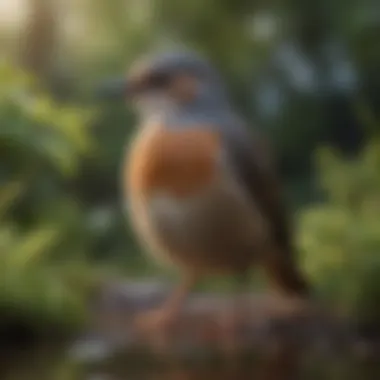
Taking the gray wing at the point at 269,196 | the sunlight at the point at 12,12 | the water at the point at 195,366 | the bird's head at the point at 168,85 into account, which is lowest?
the water at the point at 195,366

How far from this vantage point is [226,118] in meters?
1.42

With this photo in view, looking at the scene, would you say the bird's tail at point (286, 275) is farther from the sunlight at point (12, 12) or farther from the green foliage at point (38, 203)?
the sunlight at point (12, 12)

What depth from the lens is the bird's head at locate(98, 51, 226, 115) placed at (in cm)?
140

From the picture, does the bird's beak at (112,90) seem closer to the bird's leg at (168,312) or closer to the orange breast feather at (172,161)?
the orange breast feather at (172,161)

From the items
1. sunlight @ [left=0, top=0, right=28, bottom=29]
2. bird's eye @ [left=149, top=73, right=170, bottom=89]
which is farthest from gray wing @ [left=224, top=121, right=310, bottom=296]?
sunlight @ [left=0, top=0, right=28, bottom=29]

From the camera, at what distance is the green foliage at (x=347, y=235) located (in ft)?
4.59

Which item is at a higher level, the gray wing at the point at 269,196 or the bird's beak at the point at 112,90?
the bird's beak at the point at 112,90

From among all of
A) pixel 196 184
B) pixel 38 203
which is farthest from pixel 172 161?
pixel 38 203

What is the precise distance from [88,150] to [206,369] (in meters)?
0.34

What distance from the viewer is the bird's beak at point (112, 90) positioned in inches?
55.8

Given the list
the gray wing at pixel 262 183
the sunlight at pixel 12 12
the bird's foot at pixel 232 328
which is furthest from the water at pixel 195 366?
the sunlight at pixel 12 12

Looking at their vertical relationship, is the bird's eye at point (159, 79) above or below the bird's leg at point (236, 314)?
above

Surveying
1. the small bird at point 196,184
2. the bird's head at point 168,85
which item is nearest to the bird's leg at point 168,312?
the small bird at point 196,184

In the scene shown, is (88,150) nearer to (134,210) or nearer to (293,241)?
(134,210)
